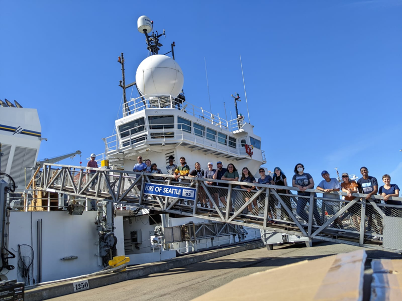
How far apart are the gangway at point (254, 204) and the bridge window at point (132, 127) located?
328 inches

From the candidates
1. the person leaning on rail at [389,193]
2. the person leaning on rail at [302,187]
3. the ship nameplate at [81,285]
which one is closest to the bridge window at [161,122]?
the ship nameplate at [81,285]

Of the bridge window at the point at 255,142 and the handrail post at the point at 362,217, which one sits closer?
the handrail post at the point at 362,217

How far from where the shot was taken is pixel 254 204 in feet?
29.1

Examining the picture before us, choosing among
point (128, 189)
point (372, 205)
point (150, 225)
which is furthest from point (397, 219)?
point (150, 225)

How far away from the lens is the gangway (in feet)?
23.2

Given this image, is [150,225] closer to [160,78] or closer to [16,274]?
[16,274]

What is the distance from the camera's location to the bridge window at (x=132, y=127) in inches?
811

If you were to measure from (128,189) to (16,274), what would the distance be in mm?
4335

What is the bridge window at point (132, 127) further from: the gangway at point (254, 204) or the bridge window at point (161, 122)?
the gangway at point (254, 204)

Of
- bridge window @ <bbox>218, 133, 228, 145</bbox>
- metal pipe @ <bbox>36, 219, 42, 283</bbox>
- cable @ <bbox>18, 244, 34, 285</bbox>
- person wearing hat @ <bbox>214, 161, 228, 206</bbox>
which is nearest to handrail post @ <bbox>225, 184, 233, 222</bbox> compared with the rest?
person wearing hat @ <bbox>214, 161, 228, 206</bbox>

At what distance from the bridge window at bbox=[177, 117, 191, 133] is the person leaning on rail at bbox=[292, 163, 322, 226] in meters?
12.9

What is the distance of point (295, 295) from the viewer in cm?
145

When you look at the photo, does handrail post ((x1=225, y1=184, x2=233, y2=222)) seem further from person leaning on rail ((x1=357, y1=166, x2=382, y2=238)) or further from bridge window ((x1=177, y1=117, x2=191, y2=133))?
bridge window ((x1=177, y1=117, x2=191, y2=133))

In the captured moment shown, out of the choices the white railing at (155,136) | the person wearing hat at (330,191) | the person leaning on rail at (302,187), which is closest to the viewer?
the person wearing hat at (330,191)
